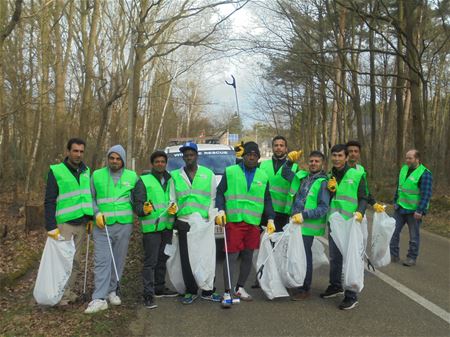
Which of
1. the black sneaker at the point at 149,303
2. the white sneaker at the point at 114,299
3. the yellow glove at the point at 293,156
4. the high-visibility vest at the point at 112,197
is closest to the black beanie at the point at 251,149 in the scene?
the yellow glove at the point at 293,156

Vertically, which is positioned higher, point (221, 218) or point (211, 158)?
point (211, 158)

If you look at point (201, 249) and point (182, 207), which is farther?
point (182, 207)

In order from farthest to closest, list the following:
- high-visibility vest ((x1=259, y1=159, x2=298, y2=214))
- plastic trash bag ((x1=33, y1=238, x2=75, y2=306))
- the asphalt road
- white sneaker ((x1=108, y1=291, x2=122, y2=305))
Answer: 1. high-visibility vest ((x1=259, y1=159, x2=298, y2=214))
2. white sneaker ((x1=108, y1=291, x2=122, y2=305))
3. plastic trash bag ((x1=33, y1=238, x2=75, y2=306))
4. the asphalt road

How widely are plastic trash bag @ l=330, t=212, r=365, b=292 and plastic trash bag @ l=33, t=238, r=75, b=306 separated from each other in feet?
10.00

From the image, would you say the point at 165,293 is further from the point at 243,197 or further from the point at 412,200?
the point at 412,200

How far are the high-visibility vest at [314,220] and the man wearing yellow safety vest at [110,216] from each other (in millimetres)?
2092

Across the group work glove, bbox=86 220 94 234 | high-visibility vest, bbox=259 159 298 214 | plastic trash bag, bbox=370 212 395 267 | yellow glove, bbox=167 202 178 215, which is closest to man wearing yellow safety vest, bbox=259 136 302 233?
high-visibility vest, bbox=259 159 298 214

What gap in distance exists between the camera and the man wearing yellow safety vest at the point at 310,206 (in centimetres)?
548

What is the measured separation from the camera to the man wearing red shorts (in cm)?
555

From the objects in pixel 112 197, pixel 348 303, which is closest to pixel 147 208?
pixel 112 197

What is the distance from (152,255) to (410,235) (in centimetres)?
444

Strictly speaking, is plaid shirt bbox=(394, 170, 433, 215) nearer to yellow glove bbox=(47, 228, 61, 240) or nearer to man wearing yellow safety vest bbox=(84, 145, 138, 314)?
man wearing yellow safety vest bbox=(84, 145, 138, 314)

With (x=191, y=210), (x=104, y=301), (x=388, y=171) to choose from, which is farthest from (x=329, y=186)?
(x=388, y=171)

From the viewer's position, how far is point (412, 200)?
7719mm
